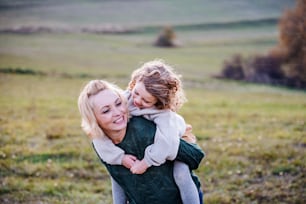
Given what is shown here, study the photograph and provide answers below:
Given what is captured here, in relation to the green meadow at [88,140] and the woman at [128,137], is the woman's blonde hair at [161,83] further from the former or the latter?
the green meadow at [88,140]

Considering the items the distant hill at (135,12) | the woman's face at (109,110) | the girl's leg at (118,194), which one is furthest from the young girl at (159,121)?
the distant hill at (135,12)

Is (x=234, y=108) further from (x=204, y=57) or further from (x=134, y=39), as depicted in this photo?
(x=134, y=39)

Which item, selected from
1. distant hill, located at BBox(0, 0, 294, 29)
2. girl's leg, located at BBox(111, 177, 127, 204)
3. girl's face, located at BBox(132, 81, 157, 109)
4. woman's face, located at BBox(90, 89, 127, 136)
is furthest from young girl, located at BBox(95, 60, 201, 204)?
distant hill, located at BBox(0, 0, 294, 29)

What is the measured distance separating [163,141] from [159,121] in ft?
0.58

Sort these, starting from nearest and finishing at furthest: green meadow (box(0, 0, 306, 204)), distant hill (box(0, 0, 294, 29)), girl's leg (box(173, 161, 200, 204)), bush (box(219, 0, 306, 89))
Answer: girl's leg (box(173, 161, 200, 204))
green meadow (box(0, 0, 306, 204))
bush (box(219, 0, 306, 89))
distant hill (box(0, 0, 294, 29))

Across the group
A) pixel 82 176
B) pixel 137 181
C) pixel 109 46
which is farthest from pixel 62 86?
pixel 109 46

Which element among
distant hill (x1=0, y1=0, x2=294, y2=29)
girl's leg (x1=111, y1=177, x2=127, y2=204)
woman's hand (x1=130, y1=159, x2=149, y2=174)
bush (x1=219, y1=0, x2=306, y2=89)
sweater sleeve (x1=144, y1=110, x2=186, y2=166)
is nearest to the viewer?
sweater sleeve (x1=144, y1=110, x2=186, y2=166)

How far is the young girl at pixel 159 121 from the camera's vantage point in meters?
3.62

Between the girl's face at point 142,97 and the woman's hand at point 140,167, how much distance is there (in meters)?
0.47

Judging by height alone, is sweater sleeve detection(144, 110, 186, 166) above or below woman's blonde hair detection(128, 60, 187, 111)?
below

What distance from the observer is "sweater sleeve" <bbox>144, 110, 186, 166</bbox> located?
3.59 metres

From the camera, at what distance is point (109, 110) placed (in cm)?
369

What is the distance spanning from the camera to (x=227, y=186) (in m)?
6.77

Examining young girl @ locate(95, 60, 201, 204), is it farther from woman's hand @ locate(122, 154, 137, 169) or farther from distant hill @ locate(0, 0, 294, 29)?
distant hill @ locate(0, 0, 294, 29)
